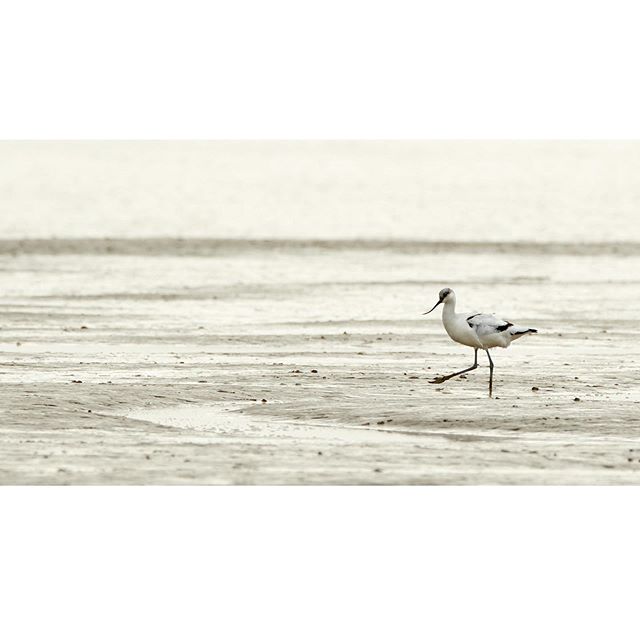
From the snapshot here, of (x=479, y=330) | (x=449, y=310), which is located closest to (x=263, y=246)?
(x=449, y=310)

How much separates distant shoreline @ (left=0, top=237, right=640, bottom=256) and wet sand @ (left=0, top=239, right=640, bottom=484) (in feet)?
16.3

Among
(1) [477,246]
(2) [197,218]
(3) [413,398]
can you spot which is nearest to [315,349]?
(3) [413,398]

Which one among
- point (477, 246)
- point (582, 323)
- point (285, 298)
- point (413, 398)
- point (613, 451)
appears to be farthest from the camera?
point (477, 246)

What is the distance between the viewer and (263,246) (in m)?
32.7

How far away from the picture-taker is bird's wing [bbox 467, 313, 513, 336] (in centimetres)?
1325

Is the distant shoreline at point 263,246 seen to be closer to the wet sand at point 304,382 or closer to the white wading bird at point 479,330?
the wet sand at point 304,382

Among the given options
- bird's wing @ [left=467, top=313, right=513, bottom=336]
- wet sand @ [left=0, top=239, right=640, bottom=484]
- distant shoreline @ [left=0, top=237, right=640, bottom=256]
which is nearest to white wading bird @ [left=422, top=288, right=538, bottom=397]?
bird's wing @ [left=467, top=313, right=513, bottom=336]

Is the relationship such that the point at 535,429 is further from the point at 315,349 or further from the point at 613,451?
the point at 315,349

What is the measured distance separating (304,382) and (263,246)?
19.5 meters

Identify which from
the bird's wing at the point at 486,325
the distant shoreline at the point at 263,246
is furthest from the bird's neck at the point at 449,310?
the distant shoreline at the point at 263,246

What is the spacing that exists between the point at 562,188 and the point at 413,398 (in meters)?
57.8

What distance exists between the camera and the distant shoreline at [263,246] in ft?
100

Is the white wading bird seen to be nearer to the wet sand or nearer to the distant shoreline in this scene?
the wet sand

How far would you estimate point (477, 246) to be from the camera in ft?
111
